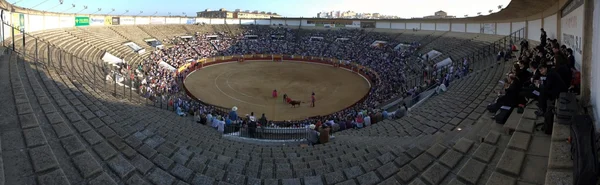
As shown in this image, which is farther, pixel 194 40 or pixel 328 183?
pixel 194 40

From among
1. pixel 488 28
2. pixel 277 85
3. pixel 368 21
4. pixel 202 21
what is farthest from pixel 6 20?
pixel 368 21

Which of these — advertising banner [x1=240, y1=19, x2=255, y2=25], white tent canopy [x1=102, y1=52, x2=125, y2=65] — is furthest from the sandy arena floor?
advertising banner [x1=240, y1=19, x2=255, y2=25]

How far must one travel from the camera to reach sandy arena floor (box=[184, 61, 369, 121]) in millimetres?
25406

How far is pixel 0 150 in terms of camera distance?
17.0 ft

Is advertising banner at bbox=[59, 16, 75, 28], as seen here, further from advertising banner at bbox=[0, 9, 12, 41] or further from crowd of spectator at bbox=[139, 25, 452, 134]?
advertising banner at bbox=[0, 9, 12, 41]

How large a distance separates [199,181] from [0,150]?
294 centimetres

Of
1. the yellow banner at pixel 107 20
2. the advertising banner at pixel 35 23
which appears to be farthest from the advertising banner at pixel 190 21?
the advertising banner at pixel 35 23

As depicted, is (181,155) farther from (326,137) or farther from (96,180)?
(326,137)

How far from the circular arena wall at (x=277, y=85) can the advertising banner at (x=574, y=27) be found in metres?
14.2

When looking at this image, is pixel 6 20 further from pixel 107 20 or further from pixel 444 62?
pixel 444 62

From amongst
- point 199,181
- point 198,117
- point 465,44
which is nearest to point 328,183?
point 199,181

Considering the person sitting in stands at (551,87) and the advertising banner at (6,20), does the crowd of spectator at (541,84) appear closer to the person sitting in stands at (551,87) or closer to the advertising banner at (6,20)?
the person sitting in stands at (551,87)

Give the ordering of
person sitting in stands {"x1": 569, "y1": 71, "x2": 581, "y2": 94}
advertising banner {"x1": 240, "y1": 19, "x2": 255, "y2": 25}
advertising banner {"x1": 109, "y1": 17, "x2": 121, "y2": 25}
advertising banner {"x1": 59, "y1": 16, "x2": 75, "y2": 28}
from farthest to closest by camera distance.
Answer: advertising banner {"x1": 240, "y1": 19, "x2": 255, "y2": 25} < advertising banner {"x1": 109, "y1": 17, "x2": 121, "y2": 25} < advertising banner {"x1": 59, "y1": 16, "x2": 75, "y2": 28} < person sitting in stands {"x1": 569, "y1": 71, "x2": 581, "y2": 94}

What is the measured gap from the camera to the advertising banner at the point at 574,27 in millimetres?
10338
